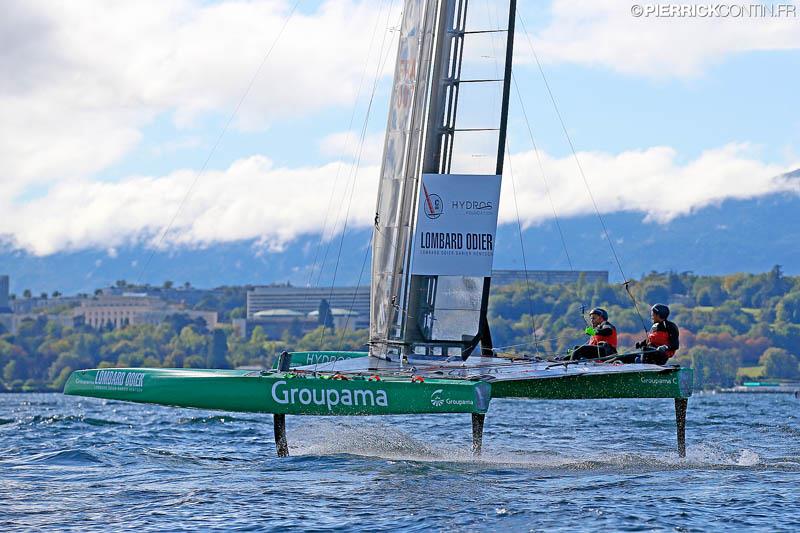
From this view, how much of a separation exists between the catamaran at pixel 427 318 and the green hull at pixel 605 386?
0.06 ft

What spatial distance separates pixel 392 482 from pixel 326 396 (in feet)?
7.11

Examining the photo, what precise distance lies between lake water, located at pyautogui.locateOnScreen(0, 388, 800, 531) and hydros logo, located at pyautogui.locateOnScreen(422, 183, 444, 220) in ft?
10.0

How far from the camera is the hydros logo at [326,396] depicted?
16.4 metres

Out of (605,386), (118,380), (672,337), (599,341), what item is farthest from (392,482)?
(118,380)

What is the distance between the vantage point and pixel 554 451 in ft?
63.2

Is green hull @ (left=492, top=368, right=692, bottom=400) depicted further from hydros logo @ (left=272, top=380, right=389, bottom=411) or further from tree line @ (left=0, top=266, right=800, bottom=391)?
tree line @ (left=0, top=266, right=800, bottom=391)

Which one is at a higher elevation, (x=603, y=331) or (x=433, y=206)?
(x=433, y=206)

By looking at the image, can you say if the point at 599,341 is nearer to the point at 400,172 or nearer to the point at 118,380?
the point at 400,172

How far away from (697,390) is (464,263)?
2778 inches

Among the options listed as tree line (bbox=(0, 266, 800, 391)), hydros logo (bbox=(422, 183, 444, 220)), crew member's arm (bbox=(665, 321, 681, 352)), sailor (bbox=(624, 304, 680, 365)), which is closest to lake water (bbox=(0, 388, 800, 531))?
sailor (bbox=(624, 304, 680, 365))

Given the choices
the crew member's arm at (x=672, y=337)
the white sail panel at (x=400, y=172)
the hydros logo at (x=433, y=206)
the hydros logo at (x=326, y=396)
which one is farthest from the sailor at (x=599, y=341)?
the hydros logo at (x=326, y=396)

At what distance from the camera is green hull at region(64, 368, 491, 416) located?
16.1 meters

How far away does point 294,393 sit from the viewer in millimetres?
16828

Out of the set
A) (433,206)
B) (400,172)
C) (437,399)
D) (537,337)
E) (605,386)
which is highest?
(537,337)
